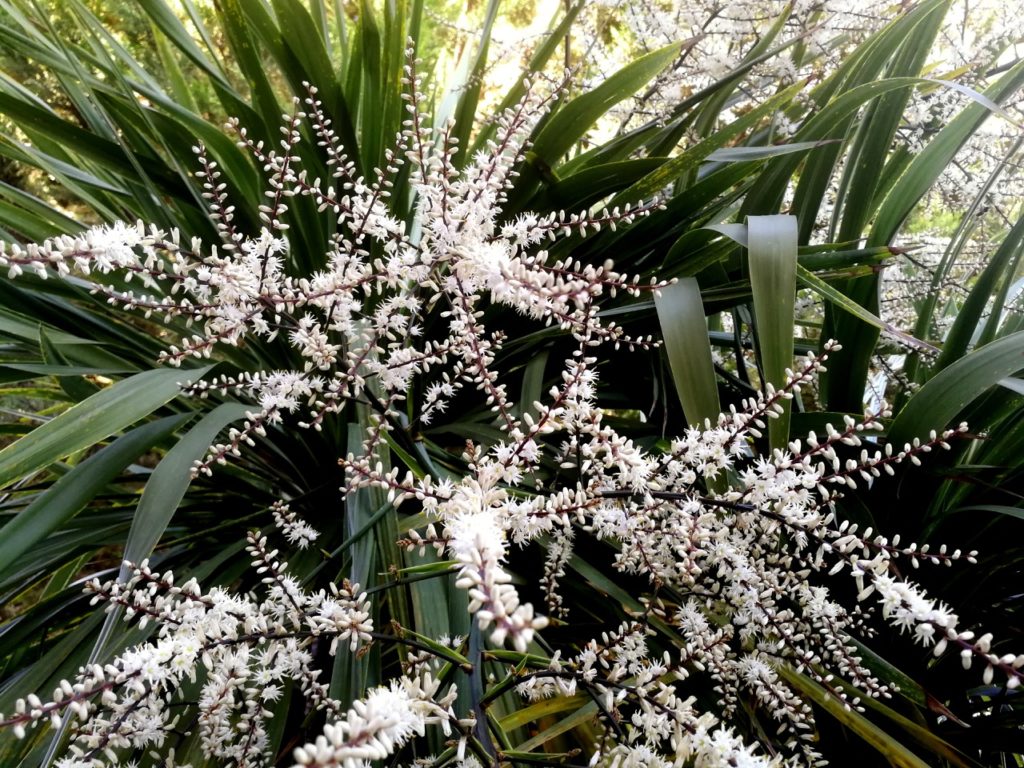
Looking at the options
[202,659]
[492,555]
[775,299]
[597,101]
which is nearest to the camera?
[492,555]

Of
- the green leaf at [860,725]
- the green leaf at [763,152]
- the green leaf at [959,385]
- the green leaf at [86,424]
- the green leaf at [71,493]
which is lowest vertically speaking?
the green leaf at [860,725]

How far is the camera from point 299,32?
1273mm

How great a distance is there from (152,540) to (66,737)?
24 cm

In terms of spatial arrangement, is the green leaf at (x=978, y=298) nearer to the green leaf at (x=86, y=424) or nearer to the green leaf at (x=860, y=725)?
the green leaf at (x=860, y=725)

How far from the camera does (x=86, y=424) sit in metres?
0.74

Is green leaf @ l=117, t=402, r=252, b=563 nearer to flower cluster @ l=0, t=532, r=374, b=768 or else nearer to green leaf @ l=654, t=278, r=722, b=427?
flower cluster @ l=0, t=532, r=374, b=768

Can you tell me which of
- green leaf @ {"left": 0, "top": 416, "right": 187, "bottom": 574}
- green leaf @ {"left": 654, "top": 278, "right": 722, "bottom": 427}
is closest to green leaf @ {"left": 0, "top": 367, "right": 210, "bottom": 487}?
green leaf @ {"left": 0, "top": 416, "right": 187, "bottom": 574}

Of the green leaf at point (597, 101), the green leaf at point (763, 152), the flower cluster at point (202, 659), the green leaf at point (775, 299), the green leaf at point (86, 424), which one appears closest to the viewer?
the flower cluster at point (202, 659)

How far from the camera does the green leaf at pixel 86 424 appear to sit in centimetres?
70

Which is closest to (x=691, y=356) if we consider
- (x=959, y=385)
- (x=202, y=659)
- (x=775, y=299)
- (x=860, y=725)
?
(x=775, y=299)

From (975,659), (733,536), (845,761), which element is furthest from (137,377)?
(975,659)

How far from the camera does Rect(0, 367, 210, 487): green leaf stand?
70 centimetres

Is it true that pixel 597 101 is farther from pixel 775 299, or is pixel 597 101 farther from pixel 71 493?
pixel 71 493

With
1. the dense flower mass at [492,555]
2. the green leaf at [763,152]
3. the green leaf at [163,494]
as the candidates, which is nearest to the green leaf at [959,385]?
the dense flower mass at [492,555]
